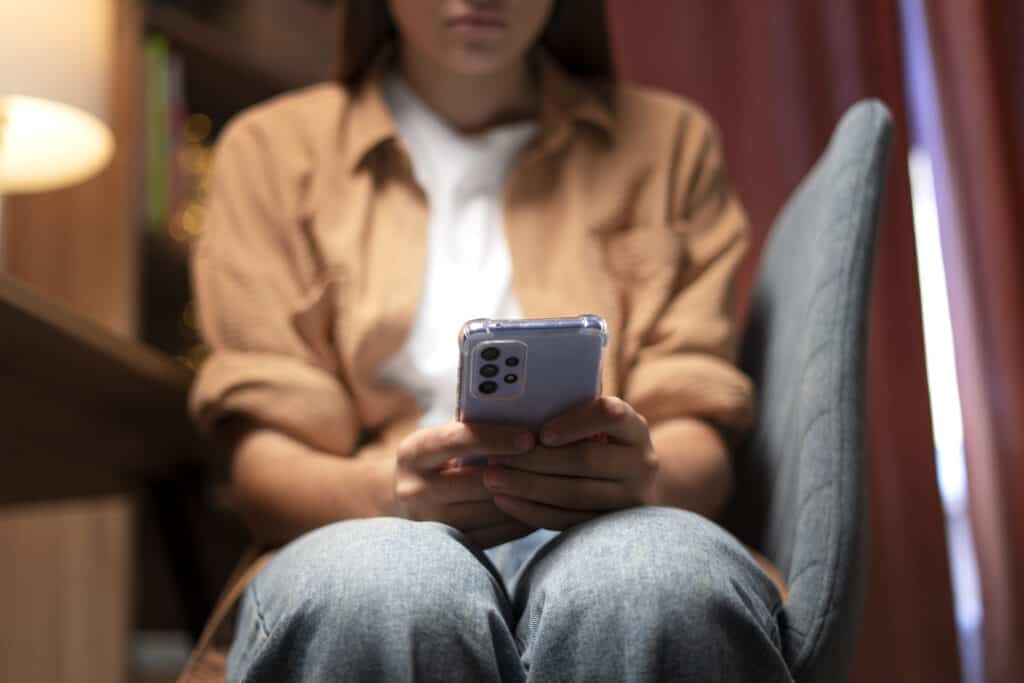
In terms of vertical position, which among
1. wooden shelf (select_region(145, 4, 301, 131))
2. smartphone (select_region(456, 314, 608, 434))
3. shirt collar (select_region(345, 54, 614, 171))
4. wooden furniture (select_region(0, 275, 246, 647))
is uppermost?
wooden shelf (select_region(145, 4, 301, 131))

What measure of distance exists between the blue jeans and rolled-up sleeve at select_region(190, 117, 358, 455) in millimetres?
225

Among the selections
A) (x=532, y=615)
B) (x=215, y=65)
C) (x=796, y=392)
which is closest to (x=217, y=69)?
(x=215, y=65)

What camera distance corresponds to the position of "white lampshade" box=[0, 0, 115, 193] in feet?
3.86

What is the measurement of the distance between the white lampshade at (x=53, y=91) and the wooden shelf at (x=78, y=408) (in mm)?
265

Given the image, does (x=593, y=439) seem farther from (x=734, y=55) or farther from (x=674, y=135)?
(x=734, y=55)

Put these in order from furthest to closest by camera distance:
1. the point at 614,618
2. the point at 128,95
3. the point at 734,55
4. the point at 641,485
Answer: the point at 128,95 < the point at 734,55 < the point at 641,485 < the point at 614,618

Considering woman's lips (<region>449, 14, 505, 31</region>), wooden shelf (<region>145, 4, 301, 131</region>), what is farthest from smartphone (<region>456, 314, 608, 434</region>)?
wooden shelf (<region>145, 4, 301, 131</region>)

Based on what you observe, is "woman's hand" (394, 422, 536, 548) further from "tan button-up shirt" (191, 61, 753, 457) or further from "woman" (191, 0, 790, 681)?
"tan button-up shirt" (191, 61, 753, 457)

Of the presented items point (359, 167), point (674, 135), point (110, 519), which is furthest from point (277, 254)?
point (110, 519)

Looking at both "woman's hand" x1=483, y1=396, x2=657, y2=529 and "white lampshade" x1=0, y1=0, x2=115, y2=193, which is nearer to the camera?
"woman's hand" x1=483, y1=396, x2=657, y2=529

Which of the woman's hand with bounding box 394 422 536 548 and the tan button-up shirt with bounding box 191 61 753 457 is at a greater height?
the tan button-up shirt with bounding box 191 61 753 457

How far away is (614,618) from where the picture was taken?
584mm

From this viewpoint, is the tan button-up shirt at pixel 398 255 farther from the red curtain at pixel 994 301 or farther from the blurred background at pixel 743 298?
the red curtain at pixel 994 301

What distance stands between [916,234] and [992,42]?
0.68ft
